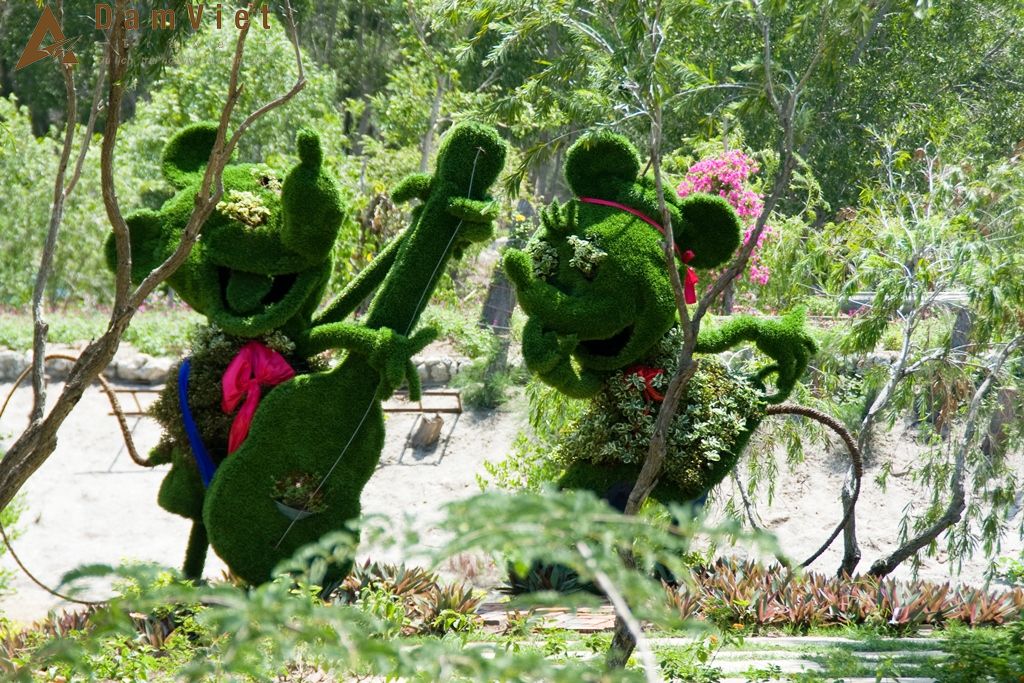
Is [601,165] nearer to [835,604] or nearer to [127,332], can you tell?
[835,604]

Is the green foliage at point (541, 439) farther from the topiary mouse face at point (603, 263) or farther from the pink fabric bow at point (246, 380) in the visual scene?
the pink fabric bow at point (246, 380)

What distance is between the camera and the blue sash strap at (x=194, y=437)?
6.17 m

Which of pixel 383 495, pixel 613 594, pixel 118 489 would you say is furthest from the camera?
pixel 383 495

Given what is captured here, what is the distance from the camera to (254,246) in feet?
19.9

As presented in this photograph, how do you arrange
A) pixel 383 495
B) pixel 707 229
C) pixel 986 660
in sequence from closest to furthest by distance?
pixel 986 660, pixel 707 229, pixel 383 495

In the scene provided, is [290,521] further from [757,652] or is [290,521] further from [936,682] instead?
[936,682]

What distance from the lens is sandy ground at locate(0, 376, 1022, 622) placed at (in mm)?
9266

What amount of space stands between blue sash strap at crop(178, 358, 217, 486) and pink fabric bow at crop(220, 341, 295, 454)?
16cm

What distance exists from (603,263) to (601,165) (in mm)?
647

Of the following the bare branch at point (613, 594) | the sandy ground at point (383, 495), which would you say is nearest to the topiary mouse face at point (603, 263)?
the sandy ground at point (383, 495)

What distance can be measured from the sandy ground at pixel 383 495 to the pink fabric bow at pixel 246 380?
2.48 metres

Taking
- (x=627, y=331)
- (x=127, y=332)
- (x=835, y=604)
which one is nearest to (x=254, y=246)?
(x=627, y=331)

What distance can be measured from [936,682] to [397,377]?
2.98 meters

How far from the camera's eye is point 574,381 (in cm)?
612
